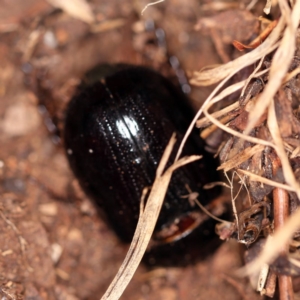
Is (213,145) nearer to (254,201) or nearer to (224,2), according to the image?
(254,201)

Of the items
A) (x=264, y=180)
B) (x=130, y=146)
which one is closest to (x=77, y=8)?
(x=130, y=146)

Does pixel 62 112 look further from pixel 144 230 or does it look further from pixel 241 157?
pixel 241 157

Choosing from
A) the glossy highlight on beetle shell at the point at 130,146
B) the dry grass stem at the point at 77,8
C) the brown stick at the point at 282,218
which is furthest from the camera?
the dry grass stem at the point at 77,8

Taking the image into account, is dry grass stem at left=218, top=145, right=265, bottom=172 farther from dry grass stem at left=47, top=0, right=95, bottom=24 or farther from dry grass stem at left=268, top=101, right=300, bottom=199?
dry grass stem at left=47, top=0, right=95, bottom=24

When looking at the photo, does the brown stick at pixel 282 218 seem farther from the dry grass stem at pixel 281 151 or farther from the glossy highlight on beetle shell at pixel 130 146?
the glossy highlight on beetle shell at pixel 130 146

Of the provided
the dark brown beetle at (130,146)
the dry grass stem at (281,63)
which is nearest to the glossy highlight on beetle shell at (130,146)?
the dark brown beetle at (130,146)

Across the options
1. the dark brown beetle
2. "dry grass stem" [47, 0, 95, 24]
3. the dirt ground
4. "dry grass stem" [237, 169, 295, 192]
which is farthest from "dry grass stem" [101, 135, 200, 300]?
"dry grass stem" [47, 0, 95, 24]
